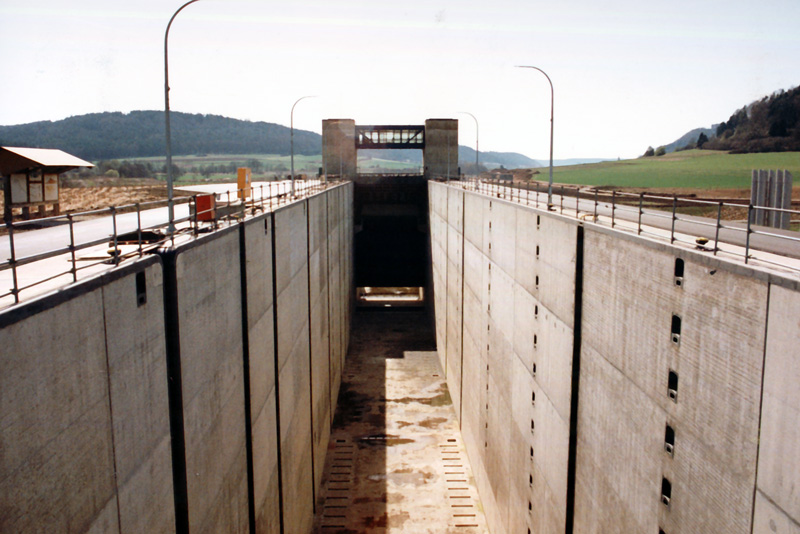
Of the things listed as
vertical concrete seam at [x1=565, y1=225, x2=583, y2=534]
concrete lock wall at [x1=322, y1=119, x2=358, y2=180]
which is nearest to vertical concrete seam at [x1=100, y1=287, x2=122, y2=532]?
vertical concrete seam at [x1=565, y1=225, x2=583, y2=534]

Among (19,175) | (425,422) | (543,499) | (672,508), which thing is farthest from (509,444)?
(19,175)

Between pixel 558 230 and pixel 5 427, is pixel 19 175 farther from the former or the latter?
pixel 558 230

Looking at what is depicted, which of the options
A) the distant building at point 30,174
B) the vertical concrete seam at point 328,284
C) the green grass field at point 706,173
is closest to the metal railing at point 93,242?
the distant building at point 30,174

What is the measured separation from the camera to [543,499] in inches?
582

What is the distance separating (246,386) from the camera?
13297 mm

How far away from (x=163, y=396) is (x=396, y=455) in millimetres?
19755

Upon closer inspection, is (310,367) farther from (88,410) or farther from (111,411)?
(88,410)

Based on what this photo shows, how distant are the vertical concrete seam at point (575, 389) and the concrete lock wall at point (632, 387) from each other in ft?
0.10

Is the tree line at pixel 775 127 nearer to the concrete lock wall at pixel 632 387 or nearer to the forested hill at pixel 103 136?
the concrete lock wall at pixel 632 387

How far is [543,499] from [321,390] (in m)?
13.4

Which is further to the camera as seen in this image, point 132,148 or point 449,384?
point 132,148

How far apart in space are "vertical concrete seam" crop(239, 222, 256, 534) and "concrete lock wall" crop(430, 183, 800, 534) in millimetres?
6635

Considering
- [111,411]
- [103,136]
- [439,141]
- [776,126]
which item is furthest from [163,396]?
[103,136]

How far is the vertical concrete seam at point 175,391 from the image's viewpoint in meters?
8.80
